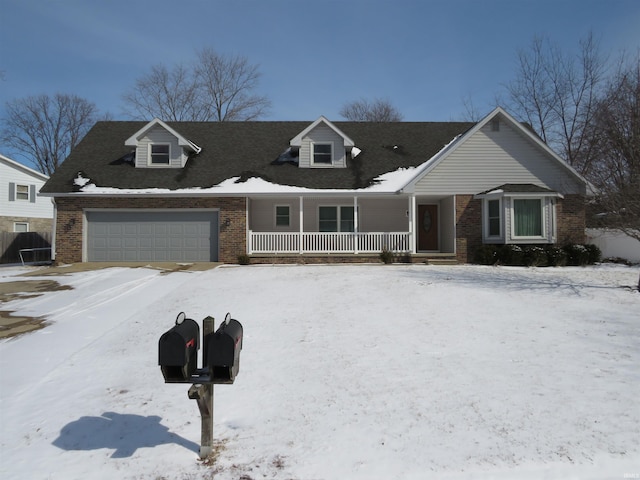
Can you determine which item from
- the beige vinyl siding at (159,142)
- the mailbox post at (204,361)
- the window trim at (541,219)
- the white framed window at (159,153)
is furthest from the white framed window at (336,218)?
the mailbox post at (204,361)

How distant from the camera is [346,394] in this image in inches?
177

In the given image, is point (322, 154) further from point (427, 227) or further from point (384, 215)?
point (427, 227)

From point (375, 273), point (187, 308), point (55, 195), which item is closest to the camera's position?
point (187, 308)

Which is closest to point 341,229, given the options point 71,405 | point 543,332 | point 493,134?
point 493,134

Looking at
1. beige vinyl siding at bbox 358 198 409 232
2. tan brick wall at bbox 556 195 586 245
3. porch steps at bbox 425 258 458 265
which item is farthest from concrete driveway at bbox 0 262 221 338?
tan brick wall at bbox 556 195 586 245

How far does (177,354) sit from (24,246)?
73.4 ft

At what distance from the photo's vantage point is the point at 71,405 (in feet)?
14.4

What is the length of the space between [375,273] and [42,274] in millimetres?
10867

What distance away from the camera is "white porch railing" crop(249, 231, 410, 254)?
54.2 ft

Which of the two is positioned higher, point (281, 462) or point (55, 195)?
point (55, 195)

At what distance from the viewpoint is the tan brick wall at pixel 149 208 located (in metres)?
16.2

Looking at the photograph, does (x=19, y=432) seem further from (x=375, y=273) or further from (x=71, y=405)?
(x=375, y=273)

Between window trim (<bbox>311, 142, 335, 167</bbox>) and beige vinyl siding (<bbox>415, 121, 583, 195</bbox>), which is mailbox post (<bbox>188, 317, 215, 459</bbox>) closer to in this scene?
beige vinyl siding (<bbox>415, 121, 583, 195</bbox>)

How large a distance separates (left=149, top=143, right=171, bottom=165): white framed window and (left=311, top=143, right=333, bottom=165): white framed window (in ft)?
21.1
